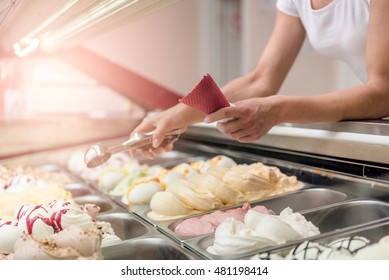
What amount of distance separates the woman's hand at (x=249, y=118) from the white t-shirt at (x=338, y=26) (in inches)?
22.0

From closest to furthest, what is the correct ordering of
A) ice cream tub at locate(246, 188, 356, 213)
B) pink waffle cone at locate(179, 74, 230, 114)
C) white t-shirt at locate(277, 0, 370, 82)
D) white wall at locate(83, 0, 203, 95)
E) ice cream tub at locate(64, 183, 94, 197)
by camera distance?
pink waffle cone at locate(179, 74, 230, 114) < ice cream tub at locate(246, 188, 356, 213) < white t-shirt at locate(277, 0, 370, 82) < ice cream tub at locate(64, 183, 94, 197) < white wall at locate(83, 0, 203, 95)

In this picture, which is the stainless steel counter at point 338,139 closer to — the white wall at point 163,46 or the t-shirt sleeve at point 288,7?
the t-shirt sleeve at point 288,7

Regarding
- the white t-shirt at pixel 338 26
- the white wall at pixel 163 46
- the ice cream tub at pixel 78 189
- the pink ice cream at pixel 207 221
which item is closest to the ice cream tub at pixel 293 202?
the pink ice cream at pixel 207 221

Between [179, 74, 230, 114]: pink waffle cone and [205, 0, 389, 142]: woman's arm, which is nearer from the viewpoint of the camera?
[179, 74, 230, 114]: pink waffle cone

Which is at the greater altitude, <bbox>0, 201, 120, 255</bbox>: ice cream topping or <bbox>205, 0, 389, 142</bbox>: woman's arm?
<bbox>205, 0, 389, 142</bbox>: woman's arm

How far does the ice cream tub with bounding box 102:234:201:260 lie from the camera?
1068mm

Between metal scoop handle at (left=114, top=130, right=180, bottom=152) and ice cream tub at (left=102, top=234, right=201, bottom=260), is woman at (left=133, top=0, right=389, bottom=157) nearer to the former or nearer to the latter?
metal scoop handle at (left=114, top=130, right=180, bottom=152)

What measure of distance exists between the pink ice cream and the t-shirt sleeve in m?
0.86

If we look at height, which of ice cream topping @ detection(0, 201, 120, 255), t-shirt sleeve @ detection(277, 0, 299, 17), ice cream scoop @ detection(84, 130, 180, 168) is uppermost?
t-shirt sleeve @ detection(277, 0, 299, 17)

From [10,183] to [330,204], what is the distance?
104cm

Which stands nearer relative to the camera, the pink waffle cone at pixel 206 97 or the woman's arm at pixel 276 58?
the pink waffle cone at pixel 206 97

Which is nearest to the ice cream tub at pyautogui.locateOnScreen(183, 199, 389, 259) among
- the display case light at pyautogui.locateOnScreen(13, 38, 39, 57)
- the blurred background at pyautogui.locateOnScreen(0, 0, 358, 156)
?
the blurred background at pyautogui.locateOnScreen(0, 0, 358, 156)

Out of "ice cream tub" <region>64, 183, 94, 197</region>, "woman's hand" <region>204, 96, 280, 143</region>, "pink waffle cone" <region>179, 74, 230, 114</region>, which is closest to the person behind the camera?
"pink waffle cone" <region>179, 74, 230, 114</region>

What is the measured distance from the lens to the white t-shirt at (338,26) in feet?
5.24
